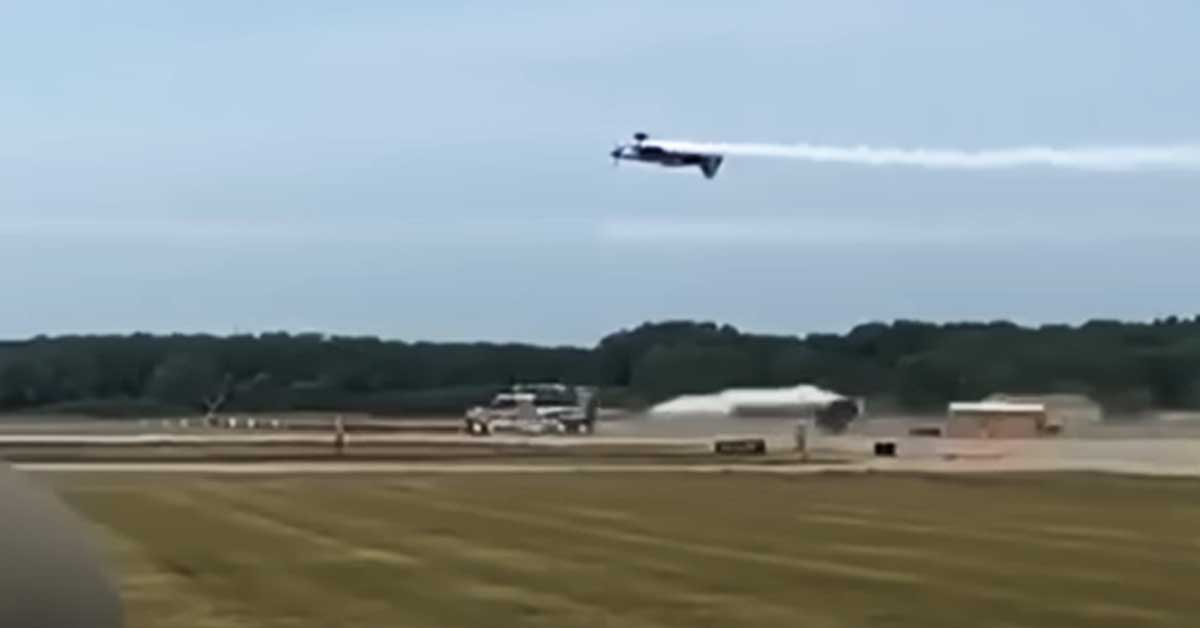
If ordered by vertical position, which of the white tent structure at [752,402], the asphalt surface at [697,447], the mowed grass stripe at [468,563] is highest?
the white tent structure at [752,402]

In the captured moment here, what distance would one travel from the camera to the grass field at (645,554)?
25000 mm

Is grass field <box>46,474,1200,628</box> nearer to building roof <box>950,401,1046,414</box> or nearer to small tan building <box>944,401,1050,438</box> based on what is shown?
small tan building <box>944,401,1050,438</box>

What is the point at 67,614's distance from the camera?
31.0 feet

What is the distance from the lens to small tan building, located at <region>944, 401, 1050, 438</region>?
328ft

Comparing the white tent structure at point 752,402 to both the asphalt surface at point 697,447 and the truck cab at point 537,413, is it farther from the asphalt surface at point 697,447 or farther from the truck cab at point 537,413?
the truck cab at point 537,413

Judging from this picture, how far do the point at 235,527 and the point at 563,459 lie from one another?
35997 millimetres

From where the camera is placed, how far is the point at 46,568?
9.44 metres

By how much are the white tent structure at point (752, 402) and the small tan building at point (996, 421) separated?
1214 cm

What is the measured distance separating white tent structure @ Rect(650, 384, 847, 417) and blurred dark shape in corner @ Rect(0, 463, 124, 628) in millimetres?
101030

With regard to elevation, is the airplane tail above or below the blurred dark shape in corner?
above

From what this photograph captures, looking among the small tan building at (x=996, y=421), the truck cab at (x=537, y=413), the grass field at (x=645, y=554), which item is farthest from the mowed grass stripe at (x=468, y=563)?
the truck cab at (x=537, y=413)

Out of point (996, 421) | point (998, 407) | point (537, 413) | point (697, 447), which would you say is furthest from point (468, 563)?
point (537, 413)

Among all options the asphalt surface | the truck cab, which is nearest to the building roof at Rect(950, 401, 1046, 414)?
the asphalt surface

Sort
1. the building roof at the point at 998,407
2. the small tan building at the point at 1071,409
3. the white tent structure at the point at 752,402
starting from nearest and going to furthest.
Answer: the building roof at the point at 998,407 < the small tan building at the point at 1071,409 < the white tent structure at the point at 752,402
